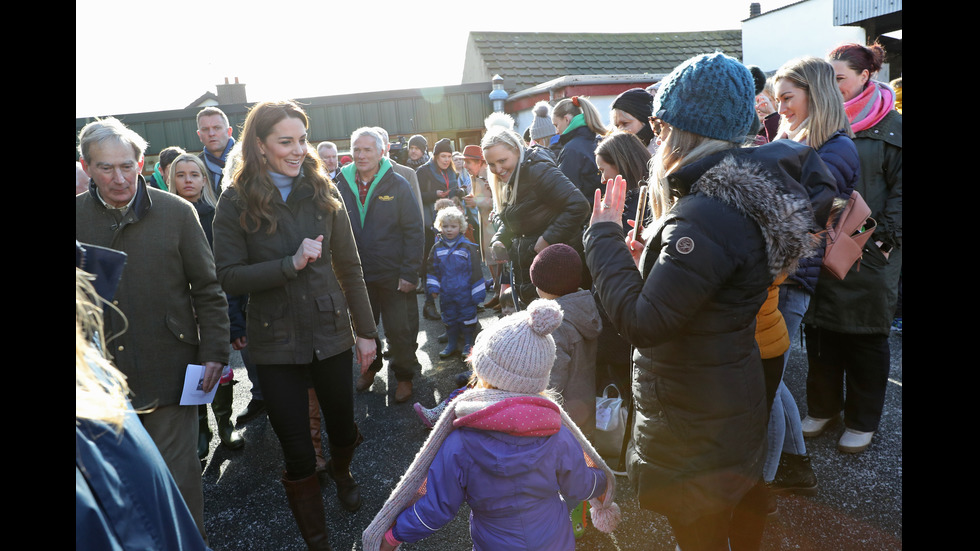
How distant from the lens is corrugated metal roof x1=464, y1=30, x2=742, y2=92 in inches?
601

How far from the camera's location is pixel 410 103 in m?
14.4

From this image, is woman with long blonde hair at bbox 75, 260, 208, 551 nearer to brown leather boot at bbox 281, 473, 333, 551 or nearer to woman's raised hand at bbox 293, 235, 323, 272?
woman's raised hand at bbox 293, 235, 323, 272

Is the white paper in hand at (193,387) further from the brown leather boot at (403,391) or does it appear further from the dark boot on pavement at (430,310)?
the dark boot on pavement at (430,310)

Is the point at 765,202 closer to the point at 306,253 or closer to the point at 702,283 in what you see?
the point at 702,283

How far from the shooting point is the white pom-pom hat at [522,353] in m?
2.04

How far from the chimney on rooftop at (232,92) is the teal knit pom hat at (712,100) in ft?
98.4

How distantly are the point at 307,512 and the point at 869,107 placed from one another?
149 inches

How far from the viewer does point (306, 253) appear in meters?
2.68

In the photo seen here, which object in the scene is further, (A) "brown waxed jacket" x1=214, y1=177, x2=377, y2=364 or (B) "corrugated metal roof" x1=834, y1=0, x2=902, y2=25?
(B) "corrugated metal roof" x1=834, y1=0, x2=902, y2=25

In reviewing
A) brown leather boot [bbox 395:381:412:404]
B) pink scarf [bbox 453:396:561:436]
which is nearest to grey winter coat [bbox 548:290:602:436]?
pink scarf [bbox 453:396:561:436]

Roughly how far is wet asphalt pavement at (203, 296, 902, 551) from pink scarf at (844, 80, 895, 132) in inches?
76.5

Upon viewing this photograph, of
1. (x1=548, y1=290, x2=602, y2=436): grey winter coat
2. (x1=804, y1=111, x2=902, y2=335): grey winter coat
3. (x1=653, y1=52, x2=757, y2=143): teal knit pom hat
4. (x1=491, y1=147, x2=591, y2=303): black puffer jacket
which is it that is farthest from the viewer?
(x1=491, y1=147, x2=591, y2=303): black puffer jacket

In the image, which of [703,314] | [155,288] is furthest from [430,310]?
[703,314]
